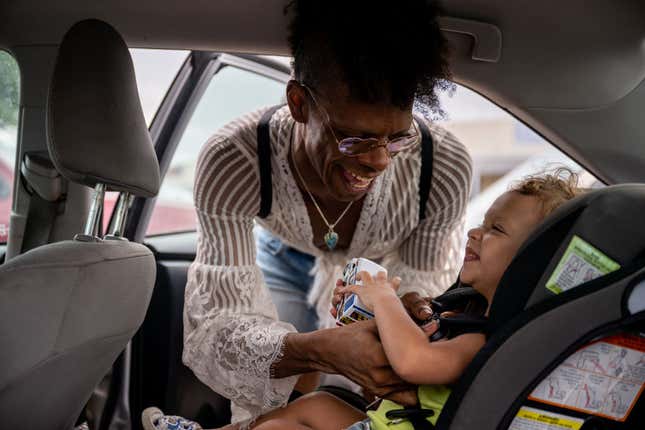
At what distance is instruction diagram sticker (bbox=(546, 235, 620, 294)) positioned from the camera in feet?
3.97

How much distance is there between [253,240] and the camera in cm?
212

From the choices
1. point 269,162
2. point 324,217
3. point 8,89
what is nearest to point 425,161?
point 324,217

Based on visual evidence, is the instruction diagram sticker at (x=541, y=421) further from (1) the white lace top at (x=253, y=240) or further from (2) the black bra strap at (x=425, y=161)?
(2) the black bra strap at (x=425, y=161)

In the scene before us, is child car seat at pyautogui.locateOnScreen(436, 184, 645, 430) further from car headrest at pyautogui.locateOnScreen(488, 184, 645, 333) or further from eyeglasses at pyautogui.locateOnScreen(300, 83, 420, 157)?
eyeglasses at pyautogui.locateOnScreen(300, 83, 420, 157)

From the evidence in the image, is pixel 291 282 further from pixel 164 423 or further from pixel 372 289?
pixel 372 289

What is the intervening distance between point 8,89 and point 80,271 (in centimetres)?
64

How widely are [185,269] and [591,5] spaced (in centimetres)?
Answer: 163

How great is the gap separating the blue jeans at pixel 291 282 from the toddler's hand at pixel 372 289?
2.71 feet

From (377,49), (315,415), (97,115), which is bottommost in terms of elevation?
(315,415)

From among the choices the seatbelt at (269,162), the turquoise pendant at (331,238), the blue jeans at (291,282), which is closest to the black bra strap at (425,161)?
the seatbelt at (269,162)

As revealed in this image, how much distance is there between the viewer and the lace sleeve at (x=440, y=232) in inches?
84.7

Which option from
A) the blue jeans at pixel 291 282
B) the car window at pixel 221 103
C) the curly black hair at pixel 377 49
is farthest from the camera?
the car window at pixel 221 103

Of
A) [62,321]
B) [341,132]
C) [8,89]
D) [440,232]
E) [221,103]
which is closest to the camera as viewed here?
[62,321]

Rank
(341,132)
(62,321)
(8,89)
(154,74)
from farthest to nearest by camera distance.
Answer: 1. (154,74)
2. (8,89)
3. (341,132)
4. (62,321)
